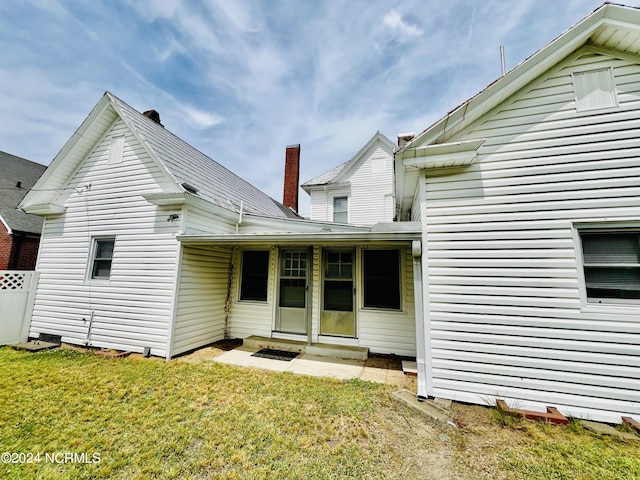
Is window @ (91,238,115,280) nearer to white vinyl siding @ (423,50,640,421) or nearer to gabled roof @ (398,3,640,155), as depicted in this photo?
gabled roof @ (398,3,640,155)

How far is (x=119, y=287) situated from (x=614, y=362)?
896 centimetres

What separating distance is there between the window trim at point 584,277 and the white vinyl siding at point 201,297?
6.99 metres

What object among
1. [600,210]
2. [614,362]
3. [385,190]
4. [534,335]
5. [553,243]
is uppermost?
[385,190]

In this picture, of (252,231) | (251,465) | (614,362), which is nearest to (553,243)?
(614,362)

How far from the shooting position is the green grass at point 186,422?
7.95 feet

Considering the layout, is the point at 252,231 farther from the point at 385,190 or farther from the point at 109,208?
the point at 385,190

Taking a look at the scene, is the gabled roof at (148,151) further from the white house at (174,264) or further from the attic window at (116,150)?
the attic window at (116,150)

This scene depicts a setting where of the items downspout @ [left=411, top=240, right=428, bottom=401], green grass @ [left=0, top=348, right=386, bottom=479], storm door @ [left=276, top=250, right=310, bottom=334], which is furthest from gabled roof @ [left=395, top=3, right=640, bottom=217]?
green grass @ [left=0, top=348, right=386, bottom=479]

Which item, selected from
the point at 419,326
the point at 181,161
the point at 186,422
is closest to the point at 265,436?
the point at 186,422

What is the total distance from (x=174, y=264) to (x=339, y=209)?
796 centimetres

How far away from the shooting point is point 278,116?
9.28 m

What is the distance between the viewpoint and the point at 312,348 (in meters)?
6.01

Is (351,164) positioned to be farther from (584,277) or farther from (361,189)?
(584,277)

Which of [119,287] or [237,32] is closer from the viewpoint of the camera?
[119,287]
